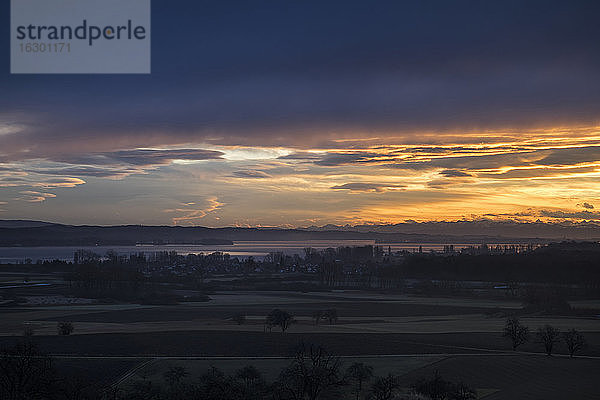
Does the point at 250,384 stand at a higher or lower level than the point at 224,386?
lower

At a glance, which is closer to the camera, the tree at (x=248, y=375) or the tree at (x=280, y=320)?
the tree at (x=248, y=375)

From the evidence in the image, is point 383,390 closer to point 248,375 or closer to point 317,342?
point 248,375

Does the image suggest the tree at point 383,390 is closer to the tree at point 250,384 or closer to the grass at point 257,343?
the tree at point 250,384

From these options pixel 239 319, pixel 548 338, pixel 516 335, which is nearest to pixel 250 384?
pixel 548 338

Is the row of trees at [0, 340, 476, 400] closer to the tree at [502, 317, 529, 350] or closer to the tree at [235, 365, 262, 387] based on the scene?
the tree at [235, 365, 262, 387]

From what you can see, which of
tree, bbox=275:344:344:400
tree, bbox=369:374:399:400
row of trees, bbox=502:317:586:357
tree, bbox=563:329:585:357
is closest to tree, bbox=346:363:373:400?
tree, bbox=275:344:344:400

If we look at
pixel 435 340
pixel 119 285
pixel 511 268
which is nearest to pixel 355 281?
pixel 511 268

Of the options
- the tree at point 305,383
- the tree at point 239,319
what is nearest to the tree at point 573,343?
the tree at point 305,383

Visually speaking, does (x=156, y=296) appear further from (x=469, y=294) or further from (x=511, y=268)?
(x=511, y=268)
